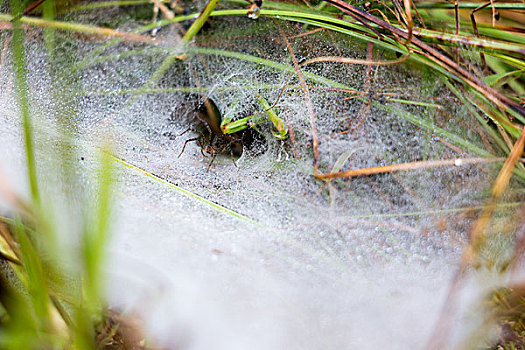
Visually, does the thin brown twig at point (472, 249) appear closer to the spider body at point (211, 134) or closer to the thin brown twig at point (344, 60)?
the thin brown twig at point (344, 60)

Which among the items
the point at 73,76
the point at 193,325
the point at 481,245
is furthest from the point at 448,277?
the point at 73,76

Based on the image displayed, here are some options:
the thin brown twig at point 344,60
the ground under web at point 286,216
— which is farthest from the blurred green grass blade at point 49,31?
the thin brown twig at point 344,60

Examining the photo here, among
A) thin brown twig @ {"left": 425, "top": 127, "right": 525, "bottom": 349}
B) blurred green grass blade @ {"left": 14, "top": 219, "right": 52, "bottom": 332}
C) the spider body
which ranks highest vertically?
the spider body

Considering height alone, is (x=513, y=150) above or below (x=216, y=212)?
above

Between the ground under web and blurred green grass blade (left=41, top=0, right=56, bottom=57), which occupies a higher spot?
blurred green grass blade (left=41, top=0, right=56, bottom=57)

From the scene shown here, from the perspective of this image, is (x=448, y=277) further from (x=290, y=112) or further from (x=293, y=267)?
(x=290, y=112)

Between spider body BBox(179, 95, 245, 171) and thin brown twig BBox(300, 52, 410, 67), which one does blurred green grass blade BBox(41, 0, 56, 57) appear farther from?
thin brown twig BBox(300, 52, 410, 67)

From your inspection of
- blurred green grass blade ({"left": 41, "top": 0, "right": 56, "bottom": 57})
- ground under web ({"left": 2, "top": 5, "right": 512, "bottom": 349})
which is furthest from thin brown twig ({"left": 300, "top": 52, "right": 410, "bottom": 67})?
blurred green grass blade ({"left": 41, "top": 0, "right": 56, "bottom": 57})

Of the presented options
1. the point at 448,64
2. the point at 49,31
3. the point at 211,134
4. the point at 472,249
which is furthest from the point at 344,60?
the point at 49,31

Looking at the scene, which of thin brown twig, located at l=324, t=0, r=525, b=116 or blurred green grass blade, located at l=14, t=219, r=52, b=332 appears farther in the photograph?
thin brown twig, located at l=324, t=0, r=525, b=116
